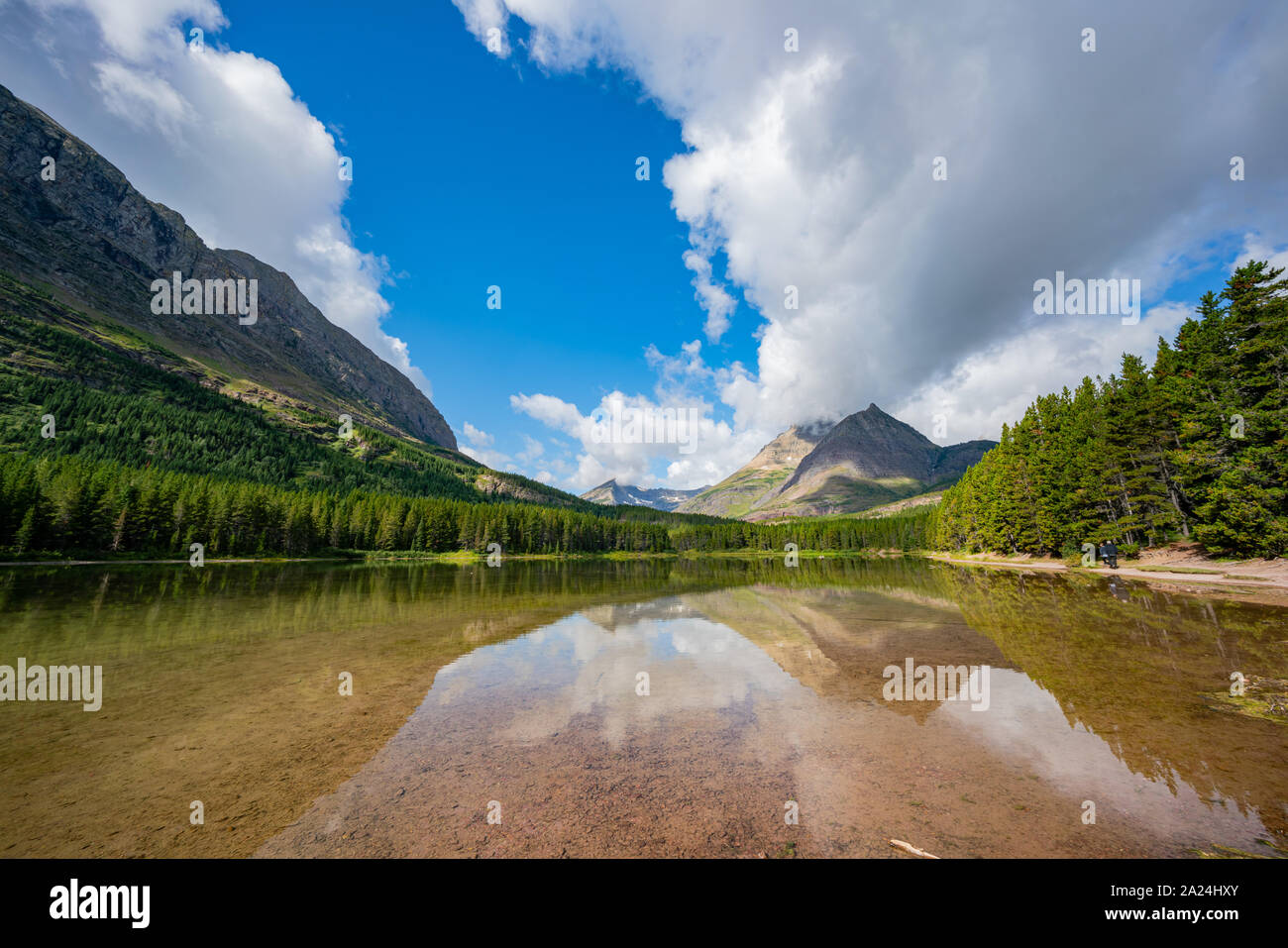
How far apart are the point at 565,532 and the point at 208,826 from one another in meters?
159

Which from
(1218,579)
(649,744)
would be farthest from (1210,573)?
(649,744)

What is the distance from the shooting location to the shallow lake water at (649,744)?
21.5 feet

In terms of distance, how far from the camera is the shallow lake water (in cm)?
655

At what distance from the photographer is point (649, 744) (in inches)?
396

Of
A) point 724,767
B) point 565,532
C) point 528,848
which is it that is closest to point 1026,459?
point 724,767

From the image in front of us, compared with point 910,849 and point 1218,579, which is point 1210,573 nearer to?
point 1218,579

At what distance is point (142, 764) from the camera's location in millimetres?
8797

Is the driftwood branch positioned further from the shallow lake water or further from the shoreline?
the shoreline

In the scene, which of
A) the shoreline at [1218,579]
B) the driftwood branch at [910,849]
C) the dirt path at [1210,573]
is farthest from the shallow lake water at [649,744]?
the dirt path at [1210,573]

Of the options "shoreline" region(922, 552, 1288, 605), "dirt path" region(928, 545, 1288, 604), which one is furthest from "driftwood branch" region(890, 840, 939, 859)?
"dirt path" region(928, 545, 1288, 604)
